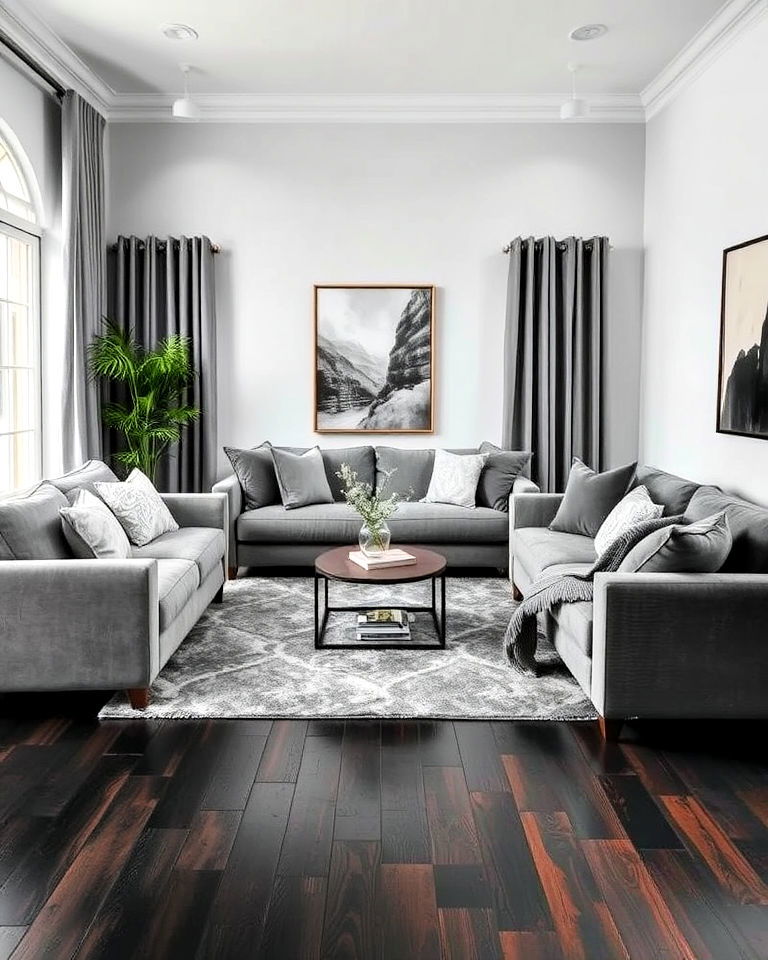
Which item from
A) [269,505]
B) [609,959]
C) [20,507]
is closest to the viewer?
[609,959]

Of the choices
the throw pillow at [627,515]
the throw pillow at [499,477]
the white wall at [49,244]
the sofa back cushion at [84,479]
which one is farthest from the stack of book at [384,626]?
the white wall at [49,244]

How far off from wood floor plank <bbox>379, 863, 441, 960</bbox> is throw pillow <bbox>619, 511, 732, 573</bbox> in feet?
4.58

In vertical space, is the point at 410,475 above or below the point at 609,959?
above

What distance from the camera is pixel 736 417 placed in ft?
14.1

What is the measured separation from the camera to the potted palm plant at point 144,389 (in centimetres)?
558

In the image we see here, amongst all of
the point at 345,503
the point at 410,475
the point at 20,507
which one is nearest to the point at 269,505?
the point at 345,503

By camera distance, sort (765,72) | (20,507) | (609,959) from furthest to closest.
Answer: (765,72), (20,507), (609,959)

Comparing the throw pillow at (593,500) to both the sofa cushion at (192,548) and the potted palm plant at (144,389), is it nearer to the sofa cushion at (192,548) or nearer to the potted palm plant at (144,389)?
the sofa cushion at (192,548)

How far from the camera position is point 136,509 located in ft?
14.4

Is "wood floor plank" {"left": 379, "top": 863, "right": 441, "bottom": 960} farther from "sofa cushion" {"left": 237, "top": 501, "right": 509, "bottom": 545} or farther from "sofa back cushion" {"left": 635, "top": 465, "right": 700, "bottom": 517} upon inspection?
"sofa cushion" {"left": 237, "top": 501, "right": 509, "bottom": 545}

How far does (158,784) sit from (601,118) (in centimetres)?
519

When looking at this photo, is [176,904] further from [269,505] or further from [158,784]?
[269,505]

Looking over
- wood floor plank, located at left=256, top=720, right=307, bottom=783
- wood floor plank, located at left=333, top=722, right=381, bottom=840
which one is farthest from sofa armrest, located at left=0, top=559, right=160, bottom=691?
wood floor plank, located at left=333, top=722, right=381, bottom=840

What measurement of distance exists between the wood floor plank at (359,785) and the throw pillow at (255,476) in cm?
260
